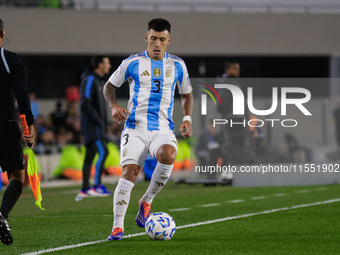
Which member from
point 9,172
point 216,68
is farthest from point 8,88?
point 216,68

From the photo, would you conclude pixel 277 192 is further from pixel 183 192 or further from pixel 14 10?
pixel 14 10

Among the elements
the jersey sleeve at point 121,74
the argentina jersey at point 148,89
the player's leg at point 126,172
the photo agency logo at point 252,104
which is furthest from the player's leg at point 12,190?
the photo agency logo at point 252,104

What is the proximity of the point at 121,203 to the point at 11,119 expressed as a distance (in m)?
1.30

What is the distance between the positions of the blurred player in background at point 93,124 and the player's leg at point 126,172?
5.99 m

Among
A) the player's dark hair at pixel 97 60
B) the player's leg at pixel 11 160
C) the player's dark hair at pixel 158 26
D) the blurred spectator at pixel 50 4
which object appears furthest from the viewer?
the blurred spectator at pixel 50 4

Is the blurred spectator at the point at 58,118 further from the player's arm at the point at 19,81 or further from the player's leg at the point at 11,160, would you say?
the player's arm at the point at 19,81

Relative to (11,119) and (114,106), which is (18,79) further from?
Answer: (114,106)

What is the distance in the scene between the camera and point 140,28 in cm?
3691

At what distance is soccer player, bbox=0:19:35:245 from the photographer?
7.52m

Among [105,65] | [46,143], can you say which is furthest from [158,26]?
[46,143]

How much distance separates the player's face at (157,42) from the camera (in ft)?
26.3

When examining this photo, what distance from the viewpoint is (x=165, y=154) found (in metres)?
7.93

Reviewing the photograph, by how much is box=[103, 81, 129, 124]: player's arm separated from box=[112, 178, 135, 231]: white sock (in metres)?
0.60

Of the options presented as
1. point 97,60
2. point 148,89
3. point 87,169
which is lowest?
point 87,169
